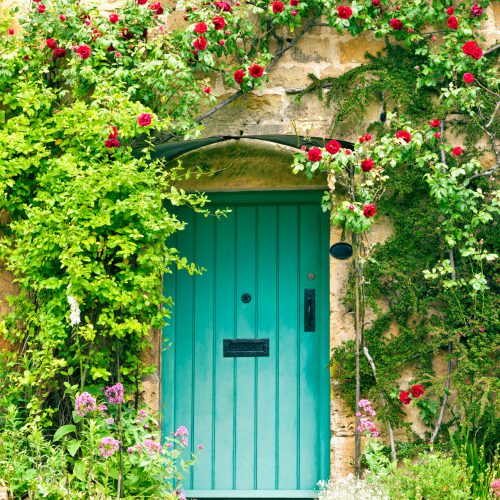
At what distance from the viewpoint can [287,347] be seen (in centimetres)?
574

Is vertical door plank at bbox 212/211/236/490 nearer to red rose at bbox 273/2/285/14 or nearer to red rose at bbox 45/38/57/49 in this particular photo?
red rose at bbox 273/2/285/14

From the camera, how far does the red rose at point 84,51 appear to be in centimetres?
536

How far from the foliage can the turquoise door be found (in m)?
0.77

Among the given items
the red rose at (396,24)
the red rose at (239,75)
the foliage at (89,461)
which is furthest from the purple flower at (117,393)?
the red rose at (396,24)

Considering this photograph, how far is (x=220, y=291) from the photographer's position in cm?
584

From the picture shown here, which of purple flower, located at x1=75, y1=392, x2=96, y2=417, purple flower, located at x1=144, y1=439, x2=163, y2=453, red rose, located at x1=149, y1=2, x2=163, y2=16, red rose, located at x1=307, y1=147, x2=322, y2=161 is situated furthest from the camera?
red rose, located at x1=149, y1=2, x2=163, y2=16

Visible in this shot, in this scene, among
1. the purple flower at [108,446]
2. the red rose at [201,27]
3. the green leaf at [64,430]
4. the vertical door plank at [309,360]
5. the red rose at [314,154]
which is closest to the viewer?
the purple flower at [108,446]

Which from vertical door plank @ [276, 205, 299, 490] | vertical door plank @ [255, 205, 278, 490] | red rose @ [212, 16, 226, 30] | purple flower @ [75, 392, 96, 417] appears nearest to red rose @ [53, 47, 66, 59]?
red rose @ [212, 16, 226, 30]

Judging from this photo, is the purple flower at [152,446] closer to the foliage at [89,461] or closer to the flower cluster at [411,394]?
the foliage at [89,461]

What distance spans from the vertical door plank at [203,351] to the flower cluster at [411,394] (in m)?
1.24

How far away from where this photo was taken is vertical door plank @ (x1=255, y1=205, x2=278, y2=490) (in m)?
5.71

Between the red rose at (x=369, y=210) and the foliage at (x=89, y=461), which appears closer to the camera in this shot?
the foliage at (x=89, y=461)

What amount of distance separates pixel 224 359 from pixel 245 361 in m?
0.13

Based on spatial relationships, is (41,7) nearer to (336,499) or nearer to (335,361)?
(335,361)
